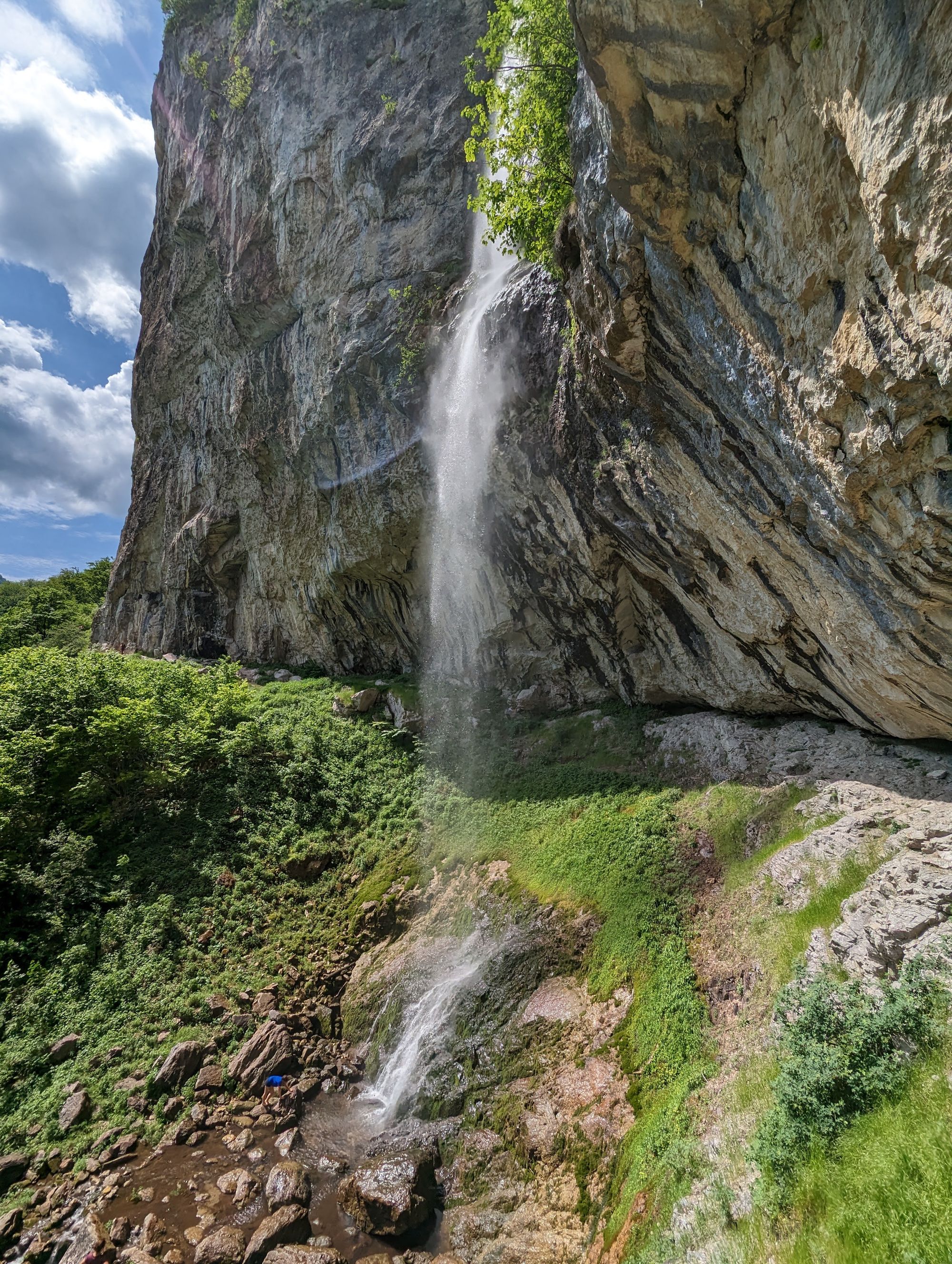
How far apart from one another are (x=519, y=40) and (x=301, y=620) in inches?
796

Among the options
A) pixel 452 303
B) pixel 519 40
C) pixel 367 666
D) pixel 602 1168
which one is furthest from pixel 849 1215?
pixel 367 666

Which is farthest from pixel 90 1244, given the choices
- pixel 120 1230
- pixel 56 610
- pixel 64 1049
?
pixel 56 610

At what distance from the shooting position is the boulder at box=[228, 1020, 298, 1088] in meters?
9.11

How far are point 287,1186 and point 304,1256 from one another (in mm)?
1032

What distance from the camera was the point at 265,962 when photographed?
11008 millimetres

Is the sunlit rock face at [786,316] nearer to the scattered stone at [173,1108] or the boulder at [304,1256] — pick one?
the boulder at [304,1256]

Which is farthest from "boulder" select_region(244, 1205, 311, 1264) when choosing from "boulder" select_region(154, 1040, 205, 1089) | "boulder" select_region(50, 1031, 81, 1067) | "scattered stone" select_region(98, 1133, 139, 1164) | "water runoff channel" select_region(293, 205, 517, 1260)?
"boulder" select_region(50, 1031, 81, 1067)

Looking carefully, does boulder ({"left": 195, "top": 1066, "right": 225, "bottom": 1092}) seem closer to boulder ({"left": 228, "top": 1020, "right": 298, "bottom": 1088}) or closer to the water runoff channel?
boulder ({"left": 228, "top": 1020, "right": 298, "bottom": 1088})

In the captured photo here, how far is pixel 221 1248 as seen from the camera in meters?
6.77

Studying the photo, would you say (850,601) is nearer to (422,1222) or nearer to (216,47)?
(422,1222)

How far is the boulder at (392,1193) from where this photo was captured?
6887 millimetres

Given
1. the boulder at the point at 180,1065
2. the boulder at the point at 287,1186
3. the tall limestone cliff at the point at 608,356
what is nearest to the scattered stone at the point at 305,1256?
the boulder at the point at 287,1186

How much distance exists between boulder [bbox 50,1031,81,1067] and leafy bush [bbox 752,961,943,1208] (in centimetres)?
1038

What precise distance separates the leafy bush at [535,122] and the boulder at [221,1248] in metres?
16.2
